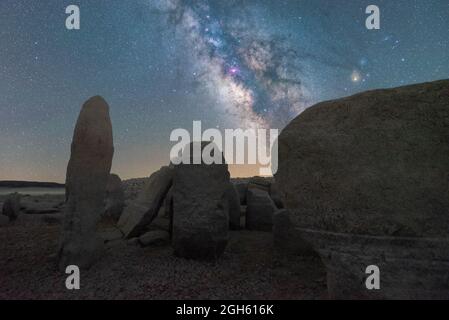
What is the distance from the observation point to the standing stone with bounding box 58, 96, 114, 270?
5.10 metres

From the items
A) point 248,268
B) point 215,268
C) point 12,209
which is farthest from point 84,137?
point 12,209

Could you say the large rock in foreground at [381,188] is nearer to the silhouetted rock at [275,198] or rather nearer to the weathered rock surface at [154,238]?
the weathered rock surface at [154,238]

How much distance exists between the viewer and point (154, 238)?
668 centimetres

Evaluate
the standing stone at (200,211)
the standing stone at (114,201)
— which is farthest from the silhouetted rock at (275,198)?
the standing stone at (114,201)

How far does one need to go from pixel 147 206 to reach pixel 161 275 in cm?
263

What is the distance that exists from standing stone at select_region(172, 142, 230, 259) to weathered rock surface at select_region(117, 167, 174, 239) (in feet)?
5.11

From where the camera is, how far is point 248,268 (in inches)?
209

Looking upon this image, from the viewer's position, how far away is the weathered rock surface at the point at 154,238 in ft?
21.6

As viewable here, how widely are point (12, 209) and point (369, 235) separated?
38.1 ft

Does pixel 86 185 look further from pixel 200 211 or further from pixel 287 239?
pixel 287 239

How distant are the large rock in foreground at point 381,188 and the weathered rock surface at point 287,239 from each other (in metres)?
2.25

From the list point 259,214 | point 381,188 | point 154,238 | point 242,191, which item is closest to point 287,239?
point 259,214

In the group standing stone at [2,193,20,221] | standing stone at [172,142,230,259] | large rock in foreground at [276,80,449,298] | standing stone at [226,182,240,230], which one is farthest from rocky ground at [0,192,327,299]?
standing stone at [2,193,20,221]

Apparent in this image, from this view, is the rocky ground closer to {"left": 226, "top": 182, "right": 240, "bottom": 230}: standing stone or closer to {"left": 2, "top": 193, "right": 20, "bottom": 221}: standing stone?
{"left": 226, "top": 182, "right": 240, "bottom": 230}: standing stone
